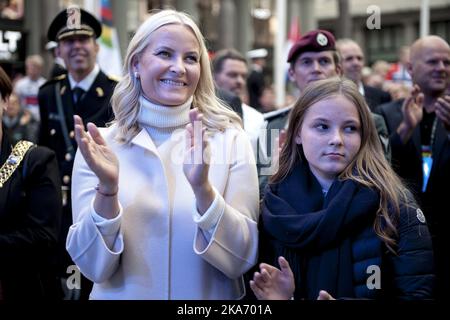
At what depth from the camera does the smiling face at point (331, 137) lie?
108 inches

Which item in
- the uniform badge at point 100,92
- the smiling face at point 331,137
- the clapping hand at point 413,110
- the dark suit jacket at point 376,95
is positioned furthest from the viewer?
the dark suit jacket at point 376,95

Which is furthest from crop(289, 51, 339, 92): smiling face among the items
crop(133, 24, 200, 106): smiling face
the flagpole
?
the flagpole

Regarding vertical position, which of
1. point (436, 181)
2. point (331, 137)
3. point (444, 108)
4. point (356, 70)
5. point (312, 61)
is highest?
point (356, 70)

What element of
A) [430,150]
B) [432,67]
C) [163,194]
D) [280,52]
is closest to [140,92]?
[163,194]

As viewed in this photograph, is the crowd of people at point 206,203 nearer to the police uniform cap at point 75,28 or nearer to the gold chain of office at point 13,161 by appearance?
the gold chain of office at point 13,161

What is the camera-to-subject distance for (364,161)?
9.12 feet

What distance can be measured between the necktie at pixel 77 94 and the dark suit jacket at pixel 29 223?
1.66m

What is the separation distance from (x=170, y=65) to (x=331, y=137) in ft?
2.29

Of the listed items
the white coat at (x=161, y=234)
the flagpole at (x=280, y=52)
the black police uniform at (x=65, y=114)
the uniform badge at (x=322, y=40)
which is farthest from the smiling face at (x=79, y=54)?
the flagpole at (x=280, y=52)

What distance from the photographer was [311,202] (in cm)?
271

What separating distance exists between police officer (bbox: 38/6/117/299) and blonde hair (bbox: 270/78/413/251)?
90.1 inches

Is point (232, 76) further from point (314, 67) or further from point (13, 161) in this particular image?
point (13, 161)

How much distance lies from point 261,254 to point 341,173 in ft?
1.49

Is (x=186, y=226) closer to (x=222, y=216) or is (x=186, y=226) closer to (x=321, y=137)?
(x=222, y=216)
